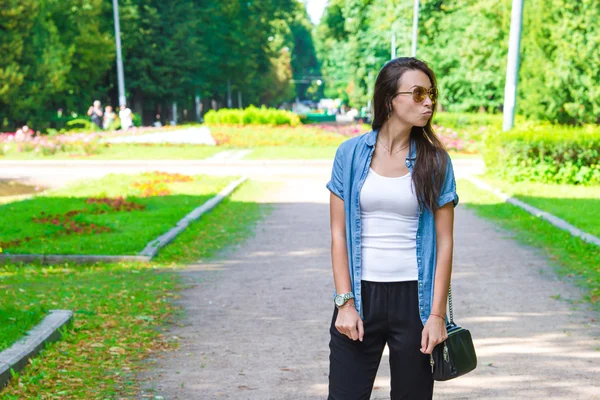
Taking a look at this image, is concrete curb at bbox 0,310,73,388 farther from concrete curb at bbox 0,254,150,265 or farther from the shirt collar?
concrete curb at bbox 0,254,150,265

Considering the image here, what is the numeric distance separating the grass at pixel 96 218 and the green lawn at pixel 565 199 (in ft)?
18.4

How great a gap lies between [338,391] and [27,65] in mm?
43507

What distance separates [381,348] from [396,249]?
15.5 inches

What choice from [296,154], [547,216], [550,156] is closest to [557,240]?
[547,216]

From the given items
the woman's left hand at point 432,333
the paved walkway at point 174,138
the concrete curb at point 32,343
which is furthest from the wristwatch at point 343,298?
the paved walkway at point 174,138

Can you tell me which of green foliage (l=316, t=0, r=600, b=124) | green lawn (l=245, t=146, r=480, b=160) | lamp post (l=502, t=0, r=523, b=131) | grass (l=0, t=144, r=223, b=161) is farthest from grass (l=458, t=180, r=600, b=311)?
green foliage (l=316, t=0, r=600, b=124)

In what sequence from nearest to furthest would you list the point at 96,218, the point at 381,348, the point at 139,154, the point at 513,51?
the point at 381,348 → the point at 96,218 → the point at 513,51 → the point at 139,154

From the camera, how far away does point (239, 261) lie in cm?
1047

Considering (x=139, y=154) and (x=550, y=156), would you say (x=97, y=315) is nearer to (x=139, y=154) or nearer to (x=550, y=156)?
(x=550, y=156)

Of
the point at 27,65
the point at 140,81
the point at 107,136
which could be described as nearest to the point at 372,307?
the point at 107,136

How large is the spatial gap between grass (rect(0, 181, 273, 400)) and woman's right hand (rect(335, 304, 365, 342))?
2.41 metres

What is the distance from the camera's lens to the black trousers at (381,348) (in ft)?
11.1

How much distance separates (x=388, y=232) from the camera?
3.39 m

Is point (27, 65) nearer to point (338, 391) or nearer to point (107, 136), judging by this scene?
point (107, 136)
